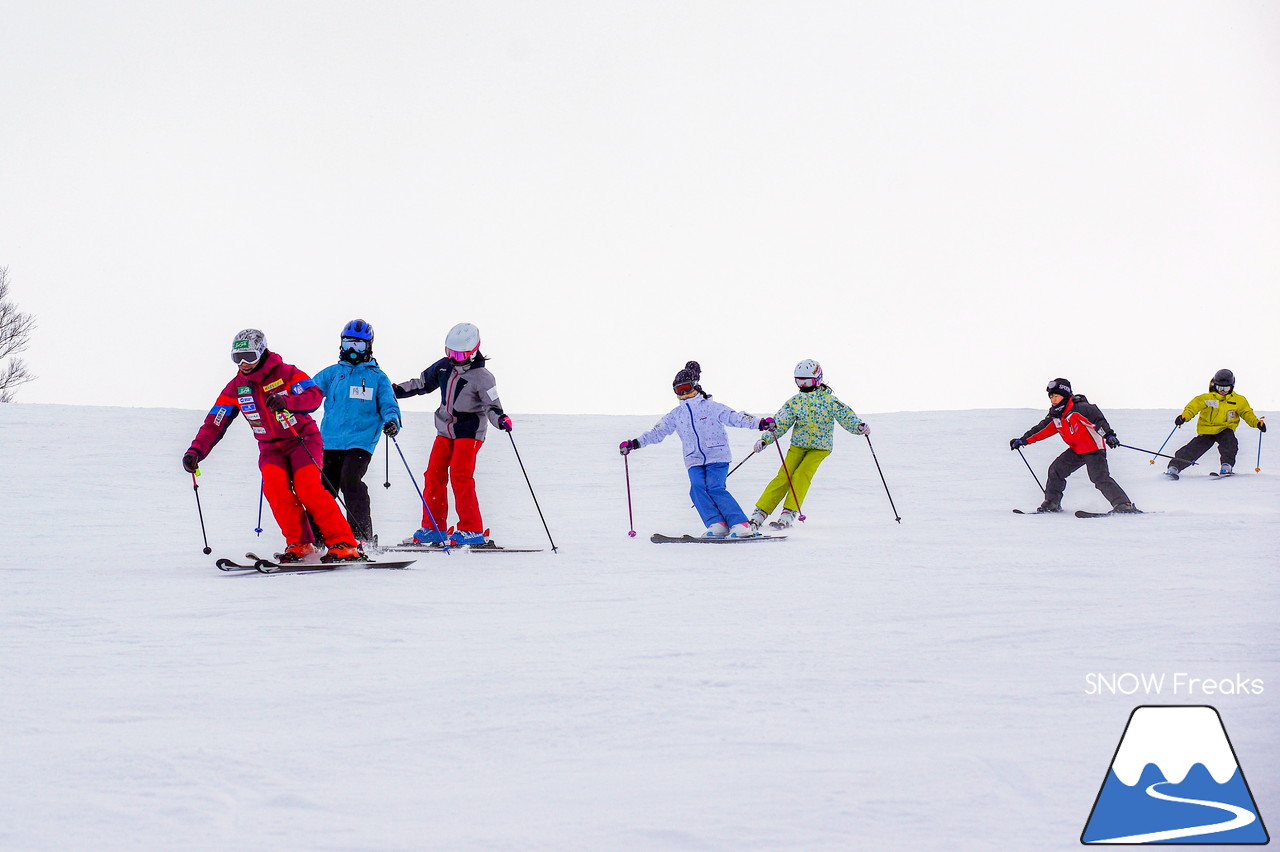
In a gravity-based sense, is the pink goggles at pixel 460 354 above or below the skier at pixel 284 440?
above

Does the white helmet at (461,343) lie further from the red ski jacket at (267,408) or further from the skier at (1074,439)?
the skier at (1074,439)

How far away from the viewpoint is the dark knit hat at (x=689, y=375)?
10227 mm

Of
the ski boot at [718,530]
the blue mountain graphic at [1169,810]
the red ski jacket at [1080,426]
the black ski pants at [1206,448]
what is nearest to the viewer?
the blue mountain graphic at [1169,810]

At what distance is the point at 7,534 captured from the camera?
10.3 m

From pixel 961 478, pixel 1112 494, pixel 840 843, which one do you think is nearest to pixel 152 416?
pixel 961 478

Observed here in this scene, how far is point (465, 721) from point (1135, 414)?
25.3 m

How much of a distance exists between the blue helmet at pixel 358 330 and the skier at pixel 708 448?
233 centimetres

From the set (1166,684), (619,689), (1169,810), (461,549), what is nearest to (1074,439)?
(461,549)

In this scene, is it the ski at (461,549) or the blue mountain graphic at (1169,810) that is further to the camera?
the ski at (461,549)

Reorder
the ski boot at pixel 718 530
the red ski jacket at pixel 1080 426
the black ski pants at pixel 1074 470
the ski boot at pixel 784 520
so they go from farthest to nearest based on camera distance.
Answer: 1. the red ski jacket at pixel 1080 426
2. the black ski pants at pixel 1074 470
3. the ski boot at pixel 784 520
4. the ski boot at pixel 718 530

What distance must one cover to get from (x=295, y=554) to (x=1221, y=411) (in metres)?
13.3

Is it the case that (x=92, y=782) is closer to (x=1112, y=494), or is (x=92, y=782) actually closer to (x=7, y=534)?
(x=7, y=534)

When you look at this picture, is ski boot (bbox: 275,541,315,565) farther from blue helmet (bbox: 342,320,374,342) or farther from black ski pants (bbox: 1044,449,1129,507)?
black ski pants (bbox: 1044,449,1129,507)

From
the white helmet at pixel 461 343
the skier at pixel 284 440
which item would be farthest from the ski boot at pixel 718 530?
the skier at pixel 284 440
